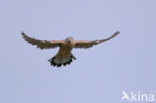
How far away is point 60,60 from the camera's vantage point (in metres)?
52.8

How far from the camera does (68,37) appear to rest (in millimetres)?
50750

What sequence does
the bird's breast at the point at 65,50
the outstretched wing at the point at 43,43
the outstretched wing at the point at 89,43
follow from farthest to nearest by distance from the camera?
the outstretched wing at the point at 89,43
the outstretched wing at the point at 43,43
the bird's breast at the point at 65,50

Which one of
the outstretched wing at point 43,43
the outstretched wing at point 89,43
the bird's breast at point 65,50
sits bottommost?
the bird's breast at point 65,50

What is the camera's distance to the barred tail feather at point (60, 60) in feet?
173

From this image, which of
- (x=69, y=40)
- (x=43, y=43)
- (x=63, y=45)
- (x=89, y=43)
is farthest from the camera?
(x=89, y=43)

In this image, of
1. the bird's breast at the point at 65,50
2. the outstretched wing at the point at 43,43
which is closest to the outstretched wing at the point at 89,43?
the bird's breast at the point at 65,50

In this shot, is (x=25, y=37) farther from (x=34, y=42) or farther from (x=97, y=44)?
(x=97, y=44)

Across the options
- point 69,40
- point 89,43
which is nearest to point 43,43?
point 69,40

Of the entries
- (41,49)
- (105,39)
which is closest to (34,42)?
(41,49)

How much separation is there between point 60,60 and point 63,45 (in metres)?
1.76

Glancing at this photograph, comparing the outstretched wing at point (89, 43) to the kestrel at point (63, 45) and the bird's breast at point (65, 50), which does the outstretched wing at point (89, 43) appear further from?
the bird's breast at point (65, 50)

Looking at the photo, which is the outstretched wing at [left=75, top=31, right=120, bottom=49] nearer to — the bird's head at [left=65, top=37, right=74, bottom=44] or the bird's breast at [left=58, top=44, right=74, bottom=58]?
the bird's breast at [left=58, top=44, right=74, bottom=58]

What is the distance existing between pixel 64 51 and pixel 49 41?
38.4 inches

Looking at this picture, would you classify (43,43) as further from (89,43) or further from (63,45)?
(89,43)
